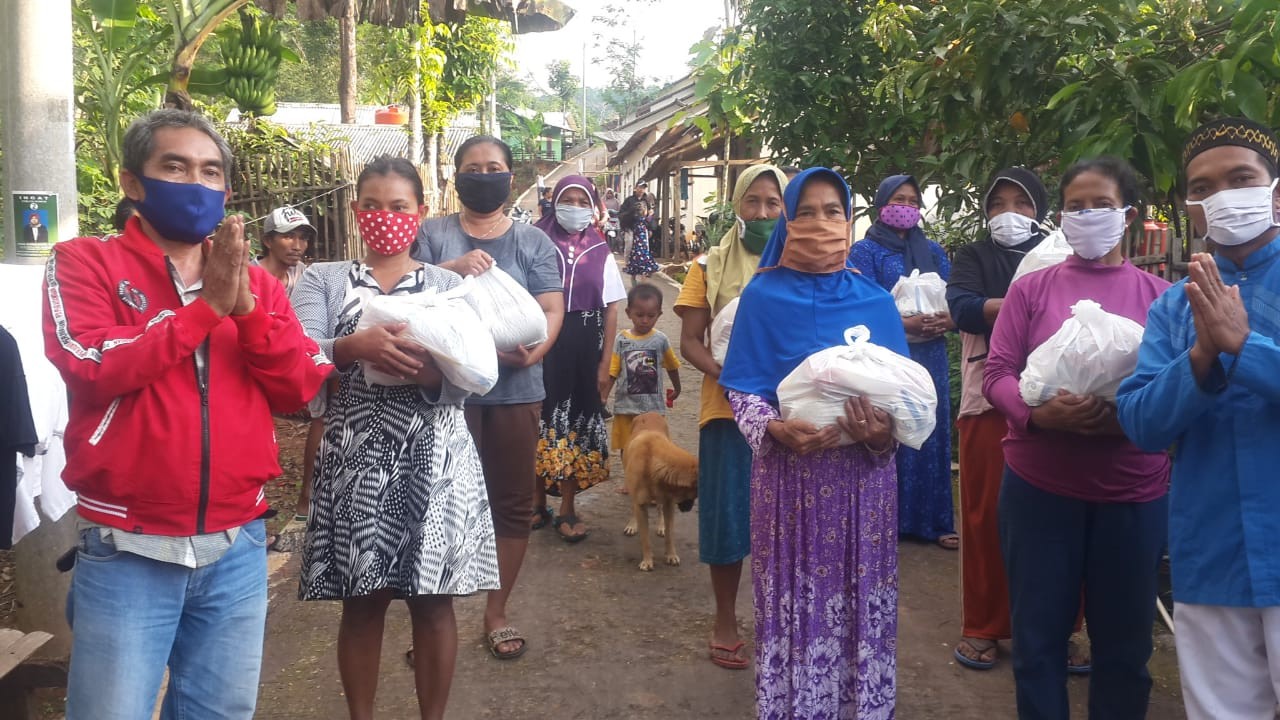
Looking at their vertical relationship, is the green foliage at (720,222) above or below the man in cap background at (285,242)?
above

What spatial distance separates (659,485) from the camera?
17.8 ft

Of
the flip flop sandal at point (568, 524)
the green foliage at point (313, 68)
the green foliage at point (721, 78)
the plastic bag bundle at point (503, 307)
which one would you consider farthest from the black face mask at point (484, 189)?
the green foliage at point (313, 68)

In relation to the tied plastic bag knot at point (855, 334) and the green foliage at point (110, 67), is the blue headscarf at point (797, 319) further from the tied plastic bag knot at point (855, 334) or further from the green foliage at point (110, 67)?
the green foliage at point (110, 67)

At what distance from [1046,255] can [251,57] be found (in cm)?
905

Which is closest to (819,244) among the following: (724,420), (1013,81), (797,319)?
(797,319)

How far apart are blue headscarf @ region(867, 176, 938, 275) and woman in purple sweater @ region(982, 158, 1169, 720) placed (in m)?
2.12

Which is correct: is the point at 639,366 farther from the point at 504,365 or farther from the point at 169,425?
the point at 169,425

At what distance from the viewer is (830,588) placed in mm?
3287

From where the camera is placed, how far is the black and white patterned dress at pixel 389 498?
3.09m

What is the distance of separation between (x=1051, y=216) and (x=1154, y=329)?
3.17m

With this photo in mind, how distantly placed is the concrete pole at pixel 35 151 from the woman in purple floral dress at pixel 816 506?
2818mm

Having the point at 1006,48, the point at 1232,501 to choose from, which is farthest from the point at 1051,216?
the point at 1232,501

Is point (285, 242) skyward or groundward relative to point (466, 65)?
groundward

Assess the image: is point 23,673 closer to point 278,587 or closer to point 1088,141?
point 278,587
